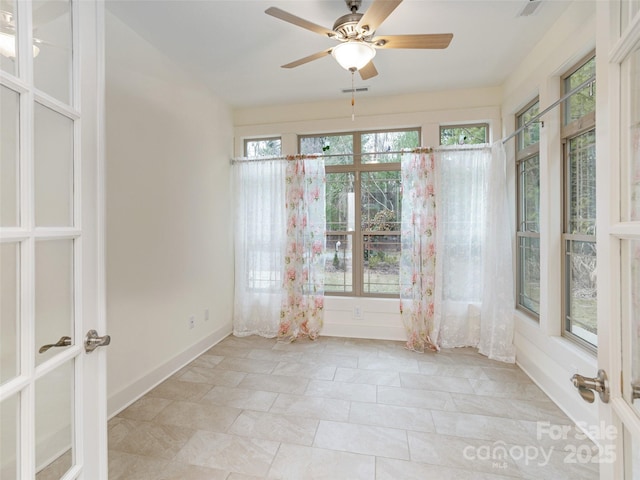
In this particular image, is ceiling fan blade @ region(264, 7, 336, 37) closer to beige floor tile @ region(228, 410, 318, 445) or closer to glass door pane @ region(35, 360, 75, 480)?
glass door pane @ region(35, 360, 75, 480)

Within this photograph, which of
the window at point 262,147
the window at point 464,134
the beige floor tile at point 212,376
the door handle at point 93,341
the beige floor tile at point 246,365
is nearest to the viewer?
the door handle at point 93,341

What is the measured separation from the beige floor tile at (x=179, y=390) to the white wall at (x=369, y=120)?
1.61m

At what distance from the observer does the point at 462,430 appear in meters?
1.93

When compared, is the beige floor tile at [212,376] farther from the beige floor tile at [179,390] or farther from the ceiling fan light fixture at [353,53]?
the ceiling fan light fixture at [353,53]

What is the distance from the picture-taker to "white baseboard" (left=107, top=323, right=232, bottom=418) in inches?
83.5

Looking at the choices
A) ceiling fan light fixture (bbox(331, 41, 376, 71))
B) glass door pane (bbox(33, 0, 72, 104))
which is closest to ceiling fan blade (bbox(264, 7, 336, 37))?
ceiling fan light fixture (bbox(331, 41, 376, 71))

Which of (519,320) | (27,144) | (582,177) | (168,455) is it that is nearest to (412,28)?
(582,177)

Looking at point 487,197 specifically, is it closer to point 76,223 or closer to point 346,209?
point 346,209

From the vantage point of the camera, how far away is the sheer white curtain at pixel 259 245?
3.64 metres

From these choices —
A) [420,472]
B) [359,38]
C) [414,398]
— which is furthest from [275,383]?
[359,38]

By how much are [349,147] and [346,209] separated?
0.79 meters

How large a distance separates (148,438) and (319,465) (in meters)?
1.11

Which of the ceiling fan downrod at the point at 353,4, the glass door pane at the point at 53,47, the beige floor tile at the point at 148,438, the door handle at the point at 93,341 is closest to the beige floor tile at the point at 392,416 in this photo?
the beige floor tile at the point at 148,438

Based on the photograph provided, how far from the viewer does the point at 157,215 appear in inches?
100
